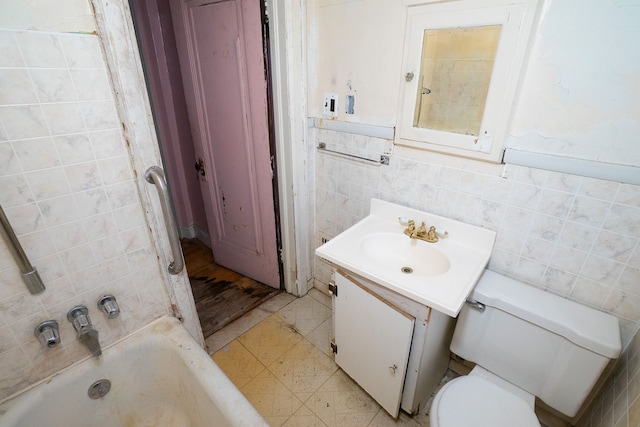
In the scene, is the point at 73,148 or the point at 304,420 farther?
the point at 304,420

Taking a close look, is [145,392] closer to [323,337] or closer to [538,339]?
[323,337]

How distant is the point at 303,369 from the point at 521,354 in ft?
3.47

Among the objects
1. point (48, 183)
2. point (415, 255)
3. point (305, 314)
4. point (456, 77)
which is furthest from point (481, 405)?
point (48, 183)

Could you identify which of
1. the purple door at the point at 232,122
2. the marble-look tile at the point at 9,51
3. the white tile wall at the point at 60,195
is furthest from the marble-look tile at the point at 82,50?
the purple door at the point at 232,122

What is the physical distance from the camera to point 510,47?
0.99m

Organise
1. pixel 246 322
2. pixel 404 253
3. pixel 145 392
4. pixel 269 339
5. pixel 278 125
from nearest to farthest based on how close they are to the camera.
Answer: pixel 145 392, pixel 404 253, pixel 278 125, pixel 269 339, pixel 246 322

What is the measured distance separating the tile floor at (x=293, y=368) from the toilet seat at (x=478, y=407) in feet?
1.31

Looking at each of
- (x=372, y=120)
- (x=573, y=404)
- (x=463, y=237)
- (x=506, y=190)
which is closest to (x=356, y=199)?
(x=372, y=120)

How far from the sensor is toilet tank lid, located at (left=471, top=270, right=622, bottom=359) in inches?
37.1

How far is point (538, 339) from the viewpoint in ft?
3.49

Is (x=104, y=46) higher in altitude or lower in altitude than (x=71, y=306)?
higher

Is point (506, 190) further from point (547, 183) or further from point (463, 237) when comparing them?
point (463, 237)

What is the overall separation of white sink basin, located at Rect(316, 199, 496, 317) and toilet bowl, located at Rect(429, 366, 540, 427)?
1.32ft

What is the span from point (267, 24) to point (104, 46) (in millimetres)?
822
